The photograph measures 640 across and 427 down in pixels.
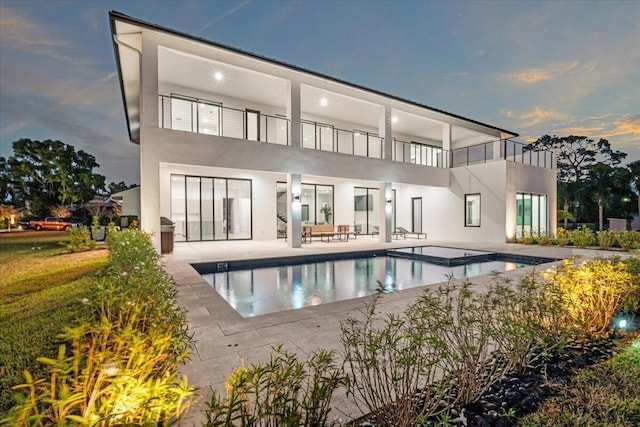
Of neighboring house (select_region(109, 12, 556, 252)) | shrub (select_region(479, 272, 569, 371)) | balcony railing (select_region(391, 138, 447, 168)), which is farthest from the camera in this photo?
balcony railing (select_region(391, 138, 447, 168))

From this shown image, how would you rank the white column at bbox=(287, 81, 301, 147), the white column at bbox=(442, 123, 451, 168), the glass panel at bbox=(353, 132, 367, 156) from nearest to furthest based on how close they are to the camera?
1. the white column at bbox=(287, 81, 301, 147)
2. the white column at bbox=(442, 123, 451, 168)
3. the glass panel at bbox=(353, 132, 367, 156)

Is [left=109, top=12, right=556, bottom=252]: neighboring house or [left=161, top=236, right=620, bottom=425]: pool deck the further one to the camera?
[left=109, top=12, right=556, bottom=252]: neighboring house

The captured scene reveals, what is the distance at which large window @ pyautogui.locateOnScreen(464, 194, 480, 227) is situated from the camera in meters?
16.1

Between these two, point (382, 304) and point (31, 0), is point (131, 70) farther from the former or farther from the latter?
point (31, 0)

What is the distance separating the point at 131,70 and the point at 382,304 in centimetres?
1186

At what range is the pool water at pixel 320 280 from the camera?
20.3 ft

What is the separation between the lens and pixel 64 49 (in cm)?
3503

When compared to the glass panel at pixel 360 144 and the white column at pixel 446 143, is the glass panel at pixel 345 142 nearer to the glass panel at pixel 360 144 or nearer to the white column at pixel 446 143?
the glass panel at pixel 360 144

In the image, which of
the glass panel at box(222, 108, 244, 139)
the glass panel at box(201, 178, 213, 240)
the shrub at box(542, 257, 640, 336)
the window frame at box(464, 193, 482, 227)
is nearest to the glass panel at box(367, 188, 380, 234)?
the window frame at box(464, 193, 482, 227)

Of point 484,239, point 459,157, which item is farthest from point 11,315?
point 459,157

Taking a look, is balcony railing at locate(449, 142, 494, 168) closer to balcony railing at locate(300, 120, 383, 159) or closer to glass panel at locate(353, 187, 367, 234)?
balcony railing at locate(300, 120, 383, 159)

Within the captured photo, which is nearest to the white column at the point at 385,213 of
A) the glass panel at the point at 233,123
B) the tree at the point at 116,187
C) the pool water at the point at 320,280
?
the pool water at the point at 320,280

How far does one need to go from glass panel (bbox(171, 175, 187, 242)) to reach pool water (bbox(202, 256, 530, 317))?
695cm

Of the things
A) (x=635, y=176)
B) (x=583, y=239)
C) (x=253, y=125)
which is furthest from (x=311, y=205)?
(x=635, y=176)
